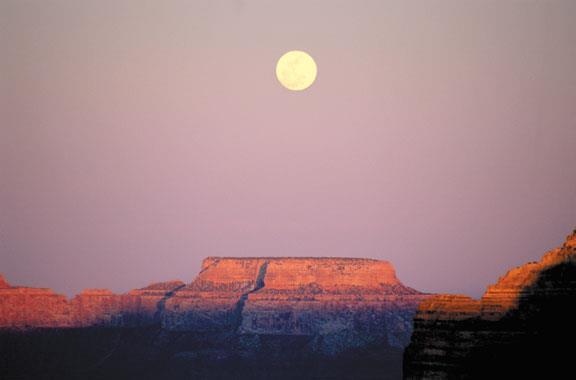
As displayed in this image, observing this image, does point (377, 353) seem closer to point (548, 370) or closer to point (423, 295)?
point (423, 295)

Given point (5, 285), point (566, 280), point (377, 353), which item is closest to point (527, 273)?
point (566, 280)

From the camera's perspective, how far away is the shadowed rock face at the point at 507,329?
47.6m

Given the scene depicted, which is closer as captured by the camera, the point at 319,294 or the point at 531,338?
the point at 531,338

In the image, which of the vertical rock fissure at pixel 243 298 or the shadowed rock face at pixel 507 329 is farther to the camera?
the vertical rock fissure at pixel 243 298

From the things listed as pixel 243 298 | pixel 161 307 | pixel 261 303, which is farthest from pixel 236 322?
pixel 161 307

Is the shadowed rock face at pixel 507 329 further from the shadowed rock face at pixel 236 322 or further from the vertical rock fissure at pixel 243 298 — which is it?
the vertical rock fissure at pixel 243 298

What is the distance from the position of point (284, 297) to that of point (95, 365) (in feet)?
74.7

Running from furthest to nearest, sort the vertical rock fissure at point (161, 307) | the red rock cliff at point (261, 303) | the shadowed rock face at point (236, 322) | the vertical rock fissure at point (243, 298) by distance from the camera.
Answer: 1. the vertical rock fissure at point (161, 307)
2. the vertical rock fissure at point (243, 298)
3. the red rock cliff at point (261, 303)
4. the shadowed rock face at point (236, 322)

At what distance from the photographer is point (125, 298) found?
7402 inches

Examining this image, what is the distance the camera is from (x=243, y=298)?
188 meters

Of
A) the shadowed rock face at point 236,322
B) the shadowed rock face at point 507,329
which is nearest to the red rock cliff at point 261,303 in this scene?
the shadowed rock face at point 236,322

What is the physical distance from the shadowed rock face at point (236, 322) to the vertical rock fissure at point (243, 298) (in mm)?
161

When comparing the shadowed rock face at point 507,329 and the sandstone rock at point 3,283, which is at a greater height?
the shadowed rock face at point 507,329

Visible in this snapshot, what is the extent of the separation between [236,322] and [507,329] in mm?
136670
